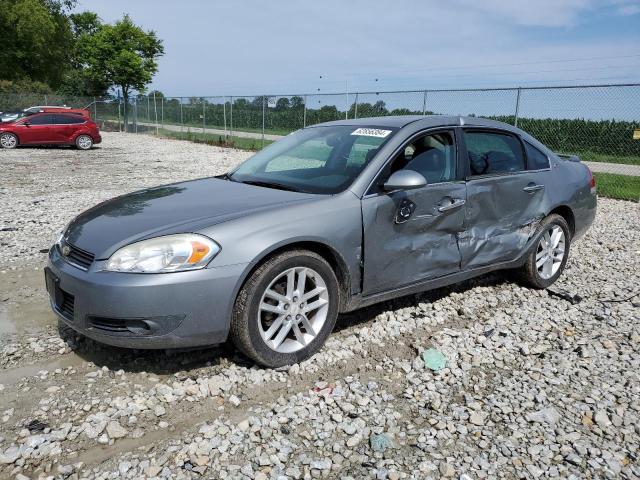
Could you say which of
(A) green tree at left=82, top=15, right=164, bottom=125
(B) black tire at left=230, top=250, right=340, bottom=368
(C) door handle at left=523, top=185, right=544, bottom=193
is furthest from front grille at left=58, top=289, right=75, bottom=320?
(A) green tree at left=82, top=15, right=164, bottom=125

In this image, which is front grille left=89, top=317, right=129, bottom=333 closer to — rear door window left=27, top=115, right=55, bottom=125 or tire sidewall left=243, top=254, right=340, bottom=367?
tire sidewall left=243, top=254, right=340, bottom=367

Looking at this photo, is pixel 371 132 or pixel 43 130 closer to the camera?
pixel 371 132

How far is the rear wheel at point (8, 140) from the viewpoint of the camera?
776 inches

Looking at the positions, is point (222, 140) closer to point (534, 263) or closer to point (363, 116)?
point (363, 116)

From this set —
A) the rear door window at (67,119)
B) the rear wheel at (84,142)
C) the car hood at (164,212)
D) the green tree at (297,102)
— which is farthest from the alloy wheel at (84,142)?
the car hood at (164,212)

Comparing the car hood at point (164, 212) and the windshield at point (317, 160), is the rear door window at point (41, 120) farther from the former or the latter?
the car hood at point (164, 212)

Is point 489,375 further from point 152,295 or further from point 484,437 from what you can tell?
point 152,295

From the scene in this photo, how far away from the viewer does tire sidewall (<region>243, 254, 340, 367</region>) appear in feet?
10.3

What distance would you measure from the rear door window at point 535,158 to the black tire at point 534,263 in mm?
483

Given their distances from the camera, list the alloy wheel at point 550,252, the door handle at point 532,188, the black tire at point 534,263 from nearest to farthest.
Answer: the door handle at point 532,188, the black tire at point 534,263, the alloy wheel at point 550,252

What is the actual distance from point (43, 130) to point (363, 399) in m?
20.5

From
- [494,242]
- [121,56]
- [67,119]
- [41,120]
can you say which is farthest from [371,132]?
[121,56]

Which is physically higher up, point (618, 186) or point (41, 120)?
point (41, 120)

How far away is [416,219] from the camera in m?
3.83
